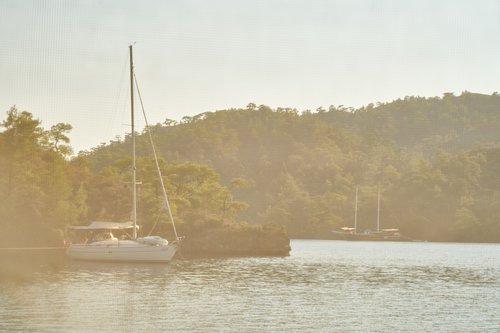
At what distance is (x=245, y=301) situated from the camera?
131ft

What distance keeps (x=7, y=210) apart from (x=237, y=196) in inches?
4562

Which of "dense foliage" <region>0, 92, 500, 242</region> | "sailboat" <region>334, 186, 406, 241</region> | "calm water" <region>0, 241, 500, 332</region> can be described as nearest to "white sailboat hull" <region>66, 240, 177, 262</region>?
"calm water" <region>0, 241, 500, 332</region>

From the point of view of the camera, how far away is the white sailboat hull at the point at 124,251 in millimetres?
67438

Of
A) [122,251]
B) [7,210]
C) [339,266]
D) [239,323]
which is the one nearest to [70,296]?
[239,323]

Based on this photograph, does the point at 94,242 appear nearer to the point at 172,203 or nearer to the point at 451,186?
the point at 172,203

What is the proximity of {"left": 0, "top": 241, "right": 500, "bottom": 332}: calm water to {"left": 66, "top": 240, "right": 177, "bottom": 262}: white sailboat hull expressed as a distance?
334 cm

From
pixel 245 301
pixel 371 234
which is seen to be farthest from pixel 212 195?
pixel 245 301

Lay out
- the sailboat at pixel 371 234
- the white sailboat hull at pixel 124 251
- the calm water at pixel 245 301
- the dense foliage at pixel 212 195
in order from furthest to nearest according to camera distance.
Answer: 1. the sailboat at pixel 371 234
2. the dense foliage at pixel 212 195
3. the white sailboat hull at pixel 124 251
4. the calm water at pixel 245 301

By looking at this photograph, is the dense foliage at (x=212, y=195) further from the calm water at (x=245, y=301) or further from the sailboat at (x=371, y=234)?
the calm water at (x=245, y=301)

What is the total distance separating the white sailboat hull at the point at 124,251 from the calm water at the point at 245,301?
11.0 feet

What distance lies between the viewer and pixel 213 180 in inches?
4621

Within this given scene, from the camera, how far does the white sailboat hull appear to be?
2655 inches

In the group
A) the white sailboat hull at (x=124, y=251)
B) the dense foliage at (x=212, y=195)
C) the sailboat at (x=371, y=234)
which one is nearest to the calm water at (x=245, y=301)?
the white sailboat hull at (x=124, y=251)

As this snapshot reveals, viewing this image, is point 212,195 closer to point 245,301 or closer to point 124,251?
point 124,251
